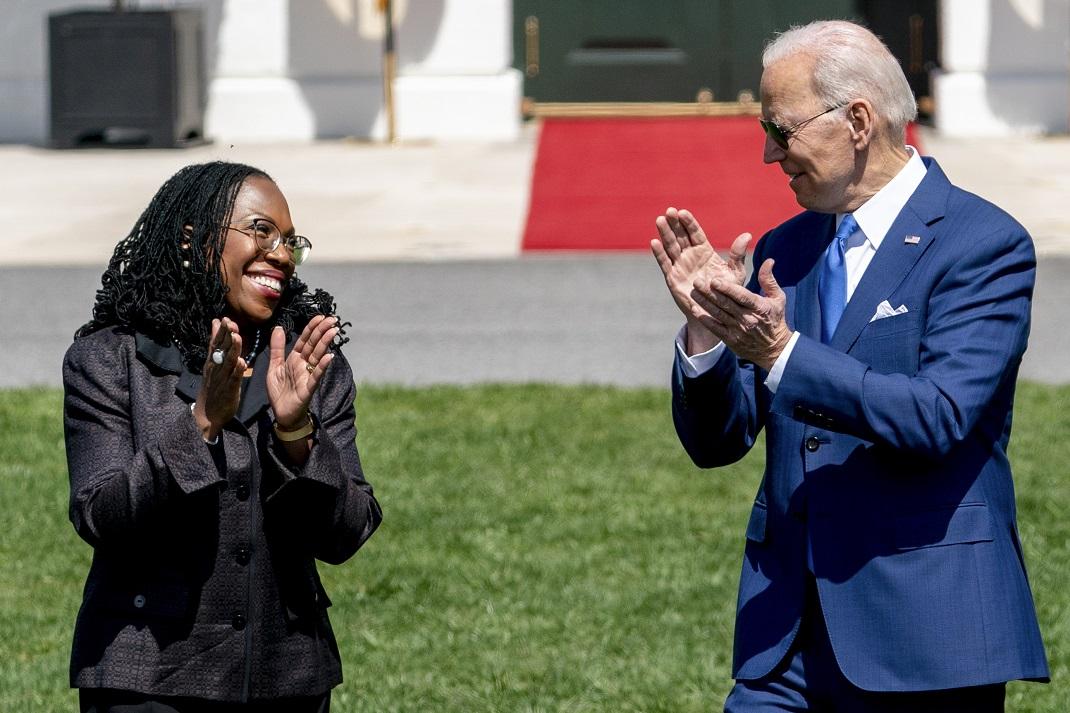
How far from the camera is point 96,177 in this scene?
1503 cm

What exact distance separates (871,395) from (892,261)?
33 cm

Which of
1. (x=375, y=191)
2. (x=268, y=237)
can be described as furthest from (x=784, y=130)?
(x=375, y=191)

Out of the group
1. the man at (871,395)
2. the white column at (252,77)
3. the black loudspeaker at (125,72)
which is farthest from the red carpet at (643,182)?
the man at (871,395)

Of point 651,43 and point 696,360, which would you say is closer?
point 696,360

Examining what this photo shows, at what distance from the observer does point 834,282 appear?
3.67 meters

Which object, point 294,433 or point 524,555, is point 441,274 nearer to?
point 524,555

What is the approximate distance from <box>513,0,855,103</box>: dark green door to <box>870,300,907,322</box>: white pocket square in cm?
1416

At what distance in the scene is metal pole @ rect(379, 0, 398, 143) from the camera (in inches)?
653

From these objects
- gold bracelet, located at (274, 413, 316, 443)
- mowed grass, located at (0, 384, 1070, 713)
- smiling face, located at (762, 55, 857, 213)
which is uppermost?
smiling face, located at (762, 55, 857, 213)

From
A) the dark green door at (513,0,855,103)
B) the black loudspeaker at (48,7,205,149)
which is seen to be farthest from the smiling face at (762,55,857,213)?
the dark green door at (513,0,855,103)

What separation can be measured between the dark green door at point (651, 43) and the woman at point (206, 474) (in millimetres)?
13984

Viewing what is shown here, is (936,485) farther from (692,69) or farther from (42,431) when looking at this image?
(692,69)

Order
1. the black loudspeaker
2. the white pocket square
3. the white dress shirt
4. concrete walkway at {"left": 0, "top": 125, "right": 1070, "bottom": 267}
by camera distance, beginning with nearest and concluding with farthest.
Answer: the white pocket square → the white dress shirt → concrete walkway at {"left": 0, "top": 125, "right": 1070, "bottom": 267} → the black loudspeaker

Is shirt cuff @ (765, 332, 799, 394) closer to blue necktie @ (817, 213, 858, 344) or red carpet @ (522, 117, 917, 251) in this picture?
blue necktie @ (817, 213, 858, 344)
